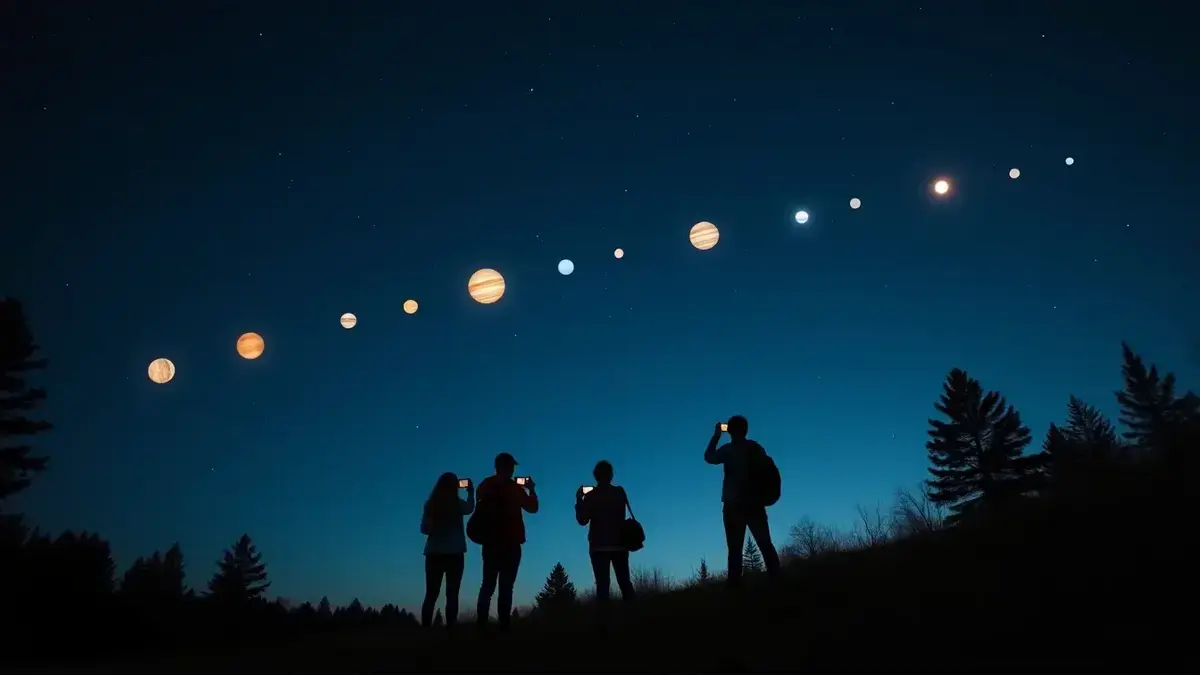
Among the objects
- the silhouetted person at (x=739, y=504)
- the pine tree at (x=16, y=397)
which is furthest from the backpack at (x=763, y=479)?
the pine tree at (x=16, y=397)

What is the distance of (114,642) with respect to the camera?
16.3m

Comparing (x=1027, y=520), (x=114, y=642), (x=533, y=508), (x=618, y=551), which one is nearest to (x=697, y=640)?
(x=618, y=551)

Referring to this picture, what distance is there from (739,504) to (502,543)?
2.75 metres

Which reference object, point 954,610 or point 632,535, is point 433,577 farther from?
point 954,610

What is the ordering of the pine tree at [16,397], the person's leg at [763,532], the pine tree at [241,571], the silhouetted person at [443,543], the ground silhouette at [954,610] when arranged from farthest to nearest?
the pine tree at [241,571] < the pine tree at [16,397] < the silhouetted person at [443,543] < the person's leg at [763,532] < the ground silhouette at [954,610]

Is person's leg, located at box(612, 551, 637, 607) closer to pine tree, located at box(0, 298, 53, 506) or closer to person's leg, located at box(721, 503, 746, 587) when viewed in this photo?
person's leg, located at box(721, 503, 746, 587)

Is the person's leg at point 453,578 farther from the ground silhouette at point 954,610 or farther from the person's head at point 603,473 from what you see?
the person's head at point 603,473

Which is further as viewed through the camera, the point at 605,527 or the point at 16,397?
the point at 16,397

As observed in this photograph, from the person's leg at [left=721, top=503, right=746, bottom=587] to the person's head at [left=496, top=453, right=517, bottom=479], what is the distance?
8.46 feet

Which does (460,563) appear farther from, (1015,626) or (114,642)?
(114,642)

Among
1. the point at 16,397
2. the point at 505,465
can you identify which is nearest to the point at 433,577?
the point at 505,465

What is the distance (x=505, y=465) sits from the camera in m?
7.41

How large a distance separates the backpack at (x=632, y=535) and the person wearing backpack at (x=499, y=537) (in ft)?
3.92

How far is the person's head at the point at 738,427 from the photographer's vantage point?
7.22 m
